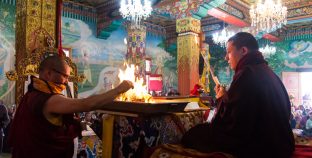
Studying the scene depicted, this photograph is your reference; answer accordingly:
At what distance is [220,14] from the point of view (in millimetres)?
10258

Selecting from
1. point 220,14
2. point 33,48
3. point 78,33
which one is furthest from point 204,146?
point 78,33

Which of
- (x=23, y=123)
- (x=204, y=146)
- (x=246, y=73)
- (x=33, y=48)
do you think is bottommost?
(x=204, y=146)

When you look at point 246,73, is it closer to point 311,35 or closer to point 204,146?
point 204,146

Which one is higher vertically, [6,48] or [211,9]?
[211,9]

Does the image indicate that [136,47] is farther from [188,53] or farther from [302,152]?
[302,152]

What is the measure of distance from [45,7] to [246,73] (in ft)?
11.8

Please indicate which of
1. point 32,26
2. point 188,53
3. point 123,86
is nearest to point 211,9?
point 188,53

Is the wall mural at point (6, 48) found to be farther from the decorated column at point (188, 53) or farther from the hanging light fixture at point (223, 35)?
the hanging light fixture at point (223, 35)

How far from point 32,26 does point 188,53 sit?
17.7 ft

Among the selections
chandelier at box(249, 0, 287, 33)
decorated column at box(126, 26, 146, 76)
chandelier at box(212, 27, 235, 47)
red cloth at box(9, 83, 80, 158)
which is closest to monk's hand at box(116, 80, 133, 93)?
red cloth at box(9, 83, 80, 158)

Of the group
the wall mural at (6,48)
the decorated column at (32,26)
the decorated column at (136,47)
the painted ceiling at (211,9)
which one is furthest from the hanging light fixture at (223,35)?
the decorated column at (32,26)

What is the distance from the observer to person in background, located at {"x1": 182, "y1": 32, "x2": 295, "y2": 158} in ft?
7.82

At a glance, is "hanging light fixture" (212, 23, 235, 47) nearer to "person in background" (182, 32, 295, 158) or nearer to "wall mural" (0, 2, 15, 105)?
"wall mural" (0, 2, 15, 105)

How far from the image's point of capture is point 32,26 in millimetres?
4605
